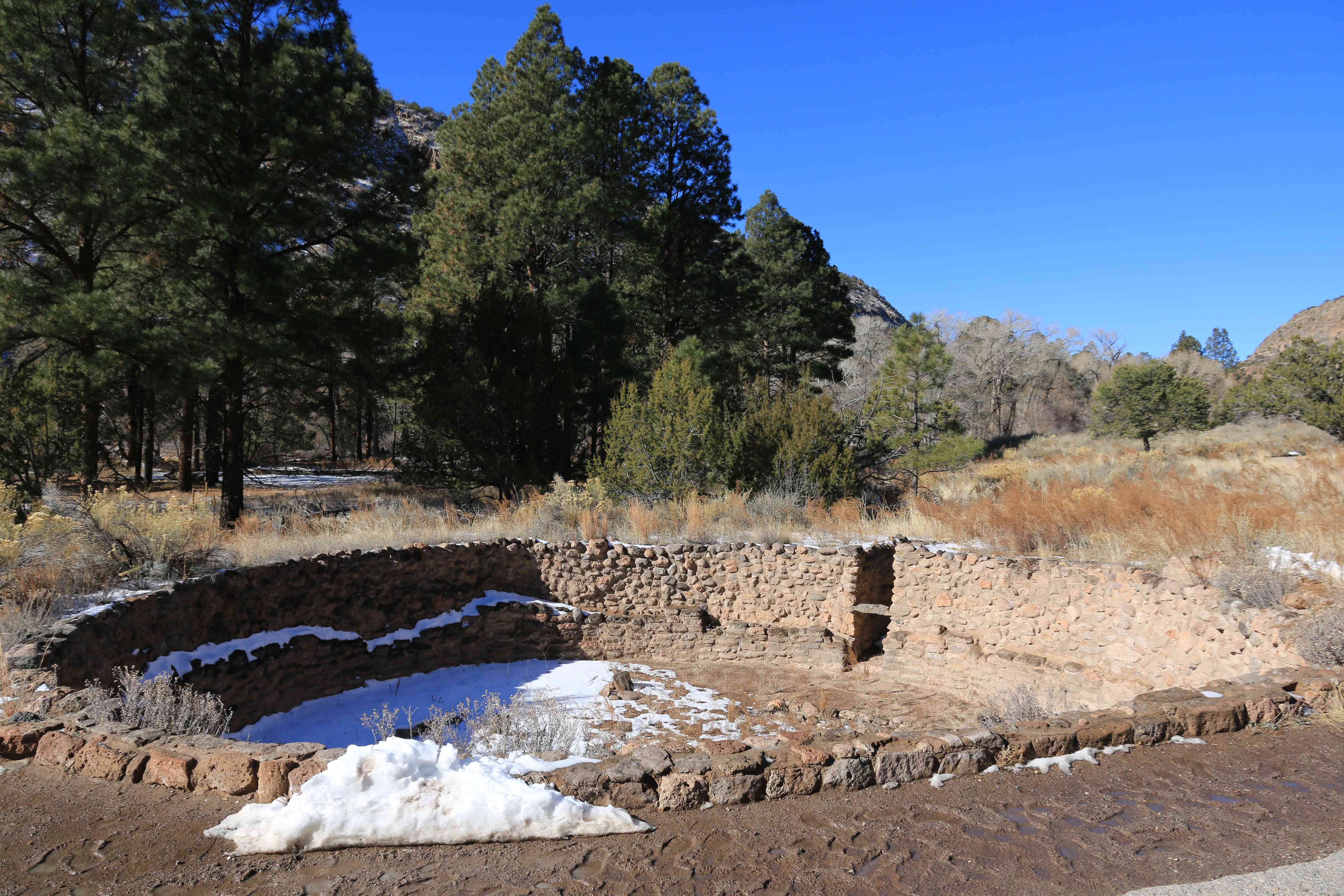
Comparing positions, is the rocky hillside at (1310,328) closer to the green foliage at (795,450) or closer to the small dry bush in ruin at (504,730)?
the green foliage at (795,450)

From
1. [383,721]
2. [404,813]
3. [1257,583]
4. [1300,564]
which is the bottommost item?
[383,721]

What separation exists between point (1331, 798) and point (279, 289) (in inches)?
544

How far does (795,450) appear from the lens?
47.8ft

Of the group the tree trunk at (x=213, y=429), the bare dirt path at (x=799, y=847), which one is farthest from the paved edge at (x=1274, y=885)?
the tree trunk at (x=213, y=429)

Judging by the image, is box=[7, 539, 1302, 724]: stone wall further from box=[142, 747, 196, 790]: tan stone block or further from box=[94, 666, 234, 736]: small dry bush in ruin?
box=[142, 747, 196, 790]: tan stone block

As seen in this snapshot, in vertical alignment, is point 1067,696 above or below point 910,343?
below

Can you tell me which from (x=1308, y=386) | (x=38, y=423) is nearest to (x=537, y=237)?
(x=38, y=423)

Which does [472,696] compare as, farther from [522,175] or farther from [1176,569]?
[522,175]

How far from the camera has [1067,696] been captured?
805 cm

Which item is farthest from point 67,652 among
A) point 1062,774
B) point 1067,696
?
point 1067,696

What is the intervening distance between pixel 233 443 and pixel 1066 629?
13504 mm

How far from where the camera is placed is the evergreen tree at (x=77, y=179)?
10.9 meters

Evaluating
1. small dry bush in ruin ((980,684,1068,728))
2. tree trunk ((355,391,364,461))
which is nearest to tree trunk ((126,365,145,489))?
tree trunk ((355,391,364,461))

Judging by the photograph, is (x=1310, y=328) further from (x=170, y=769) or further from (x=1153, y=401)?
(x=170, y=769)
